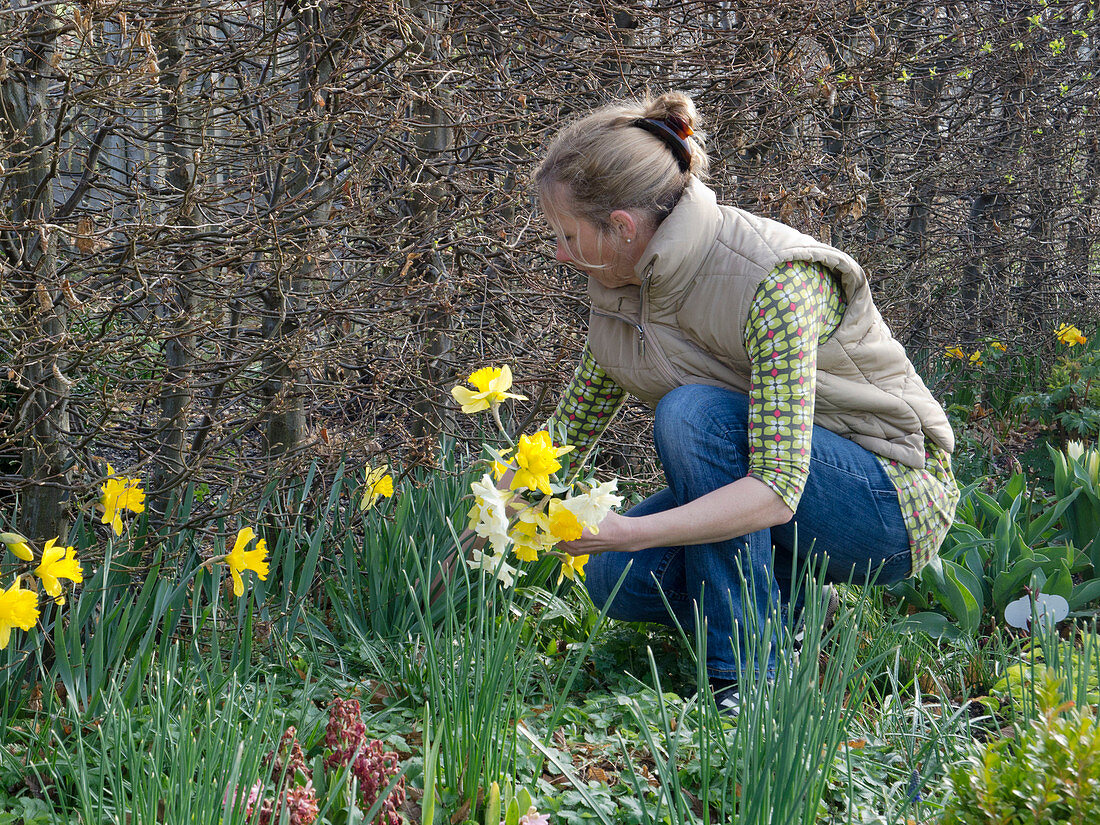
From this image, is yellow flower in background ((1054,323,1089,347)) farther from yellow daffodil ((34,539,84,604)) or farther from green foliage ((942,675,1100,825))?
yellow daffodil ((34,539,84,604))

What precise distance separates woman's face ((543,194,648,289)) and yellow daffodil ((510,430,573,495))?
74cm

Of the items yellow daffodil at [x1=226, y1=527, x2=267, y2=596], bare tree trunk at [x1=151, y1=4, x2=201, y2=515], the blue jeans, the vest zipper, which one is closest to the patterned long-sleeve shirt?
the blue jeans

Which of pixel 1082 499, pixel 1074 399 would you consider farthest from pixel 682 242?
pixel 1074 399

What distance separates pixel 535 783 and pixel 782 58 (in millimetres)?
3146

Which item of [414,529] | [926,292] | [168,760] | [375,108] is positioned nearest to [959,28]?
[926,292]

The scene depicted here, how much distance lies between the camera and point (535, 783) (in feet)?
5.21

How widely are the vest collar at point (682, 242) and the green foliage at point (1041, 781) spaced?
1.11 metres

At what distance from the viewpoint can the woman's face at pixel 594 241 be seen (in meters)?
2.08

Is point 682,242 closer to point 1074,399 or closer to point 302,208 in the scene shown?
point 302,208

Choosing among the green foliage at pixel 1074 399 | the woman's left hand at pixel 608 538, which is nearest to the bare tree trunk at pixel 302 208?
the woman's left hand at pixel 608 538

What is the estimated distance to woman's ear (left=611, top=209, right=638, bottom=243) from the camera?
206cm

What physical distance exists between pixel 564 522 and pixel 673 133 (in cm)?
101

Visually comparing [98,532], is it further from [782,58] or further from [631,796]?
[782,58]

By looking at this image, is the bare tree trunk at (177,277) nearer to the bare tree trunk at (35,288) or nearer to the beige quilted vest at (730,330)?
the bare tree trunk at (35,288)
